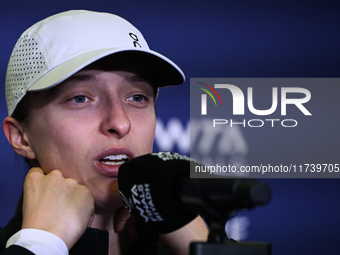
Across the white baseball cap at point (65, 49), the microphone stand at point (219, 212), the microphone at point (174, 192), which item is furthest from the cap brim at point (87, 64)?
the microphone stand at point (219, 212)

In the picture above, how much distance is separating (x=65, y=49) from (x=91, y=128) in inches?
7.8

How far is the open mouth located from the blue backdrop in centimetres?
71

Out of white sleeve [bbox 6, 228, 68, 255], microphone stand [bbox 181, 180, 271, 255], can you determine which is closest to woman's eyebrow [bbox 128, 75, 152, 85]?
white sleeve [bbox 6, 228, 68, 255]

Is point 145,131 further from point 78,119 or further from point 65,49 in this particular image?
point 65,49

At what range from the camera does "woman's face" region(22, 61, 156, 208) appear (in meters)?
0.86

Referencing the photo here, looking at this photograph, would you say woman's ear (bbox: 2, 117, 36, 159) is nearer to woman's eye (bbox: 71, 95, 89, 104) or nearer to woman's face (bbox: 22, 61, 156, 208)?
woman's face (bbox: 22, 61, 156, 208)

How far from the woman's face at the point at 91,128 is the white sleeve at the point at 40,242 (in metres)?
0.16

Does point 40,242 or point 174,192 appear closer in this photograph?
point 174,192

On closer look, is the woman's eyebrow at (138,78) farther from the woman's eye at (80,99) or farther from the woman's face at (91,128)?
the woman's eye at (80,99)

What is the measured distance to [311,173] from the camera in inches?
66.5

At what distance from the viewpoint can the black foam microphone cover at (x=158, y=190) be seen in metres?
0.54

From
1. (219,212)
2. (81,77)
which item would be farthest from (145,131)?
(219,212)

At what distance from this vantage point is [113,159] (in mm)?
864

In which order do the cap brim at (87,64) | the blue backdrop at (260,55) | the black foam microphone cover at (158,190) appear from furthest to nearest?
the blue backdrop at (260,55) < the cap brim at (87,64) < the black foam microphone cover at (158,190)
